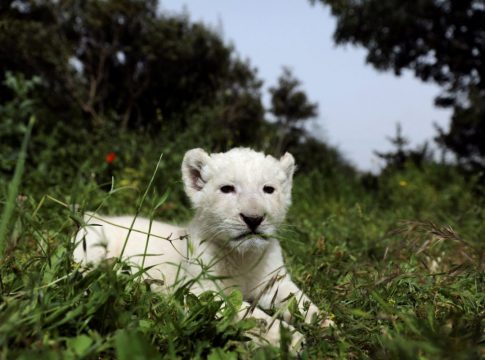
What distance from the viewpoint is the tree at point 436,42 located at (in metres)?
12.3

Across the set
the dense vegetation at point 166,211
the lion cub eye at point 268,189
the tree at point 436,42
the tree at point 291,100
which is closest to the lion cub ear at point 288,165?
the lion cub eye at point 268,189

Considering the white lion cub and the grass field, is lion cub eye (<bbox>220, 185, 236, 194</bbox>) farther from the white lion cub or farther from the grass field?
the grass field

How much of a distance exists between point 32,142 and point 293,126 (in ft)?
70.7

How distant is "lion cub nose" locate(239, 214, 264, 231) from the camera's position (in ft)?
8.08

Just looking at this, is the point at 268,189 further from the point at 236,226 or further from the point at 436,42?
the point at 436,42

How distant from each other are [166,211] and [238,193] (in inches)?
140

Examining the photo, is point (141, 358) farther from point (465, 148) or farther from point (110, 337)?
point (465, 148)

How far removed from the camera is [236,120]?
1598 centimetres

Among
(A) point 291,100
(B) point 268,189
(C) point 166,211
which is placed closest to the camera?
(B) point 268,189

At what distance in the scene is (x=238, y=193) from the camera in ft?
8.87

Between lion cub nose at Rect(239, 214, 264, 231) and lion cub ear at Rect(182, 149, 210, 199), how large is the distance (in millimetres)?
649

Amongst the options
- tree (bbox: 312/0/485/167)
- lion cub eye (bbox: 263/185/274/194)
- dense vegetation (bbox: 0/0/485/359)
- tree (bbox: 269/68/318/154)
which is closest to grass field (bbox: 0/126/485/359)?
dense vegetation (bbox: 0/0/485/359)

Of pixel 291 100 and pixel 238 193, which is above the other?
pixel 291 100

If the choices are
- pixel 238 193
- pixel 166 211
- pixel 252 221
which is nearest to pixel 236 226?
pixel 252 221
